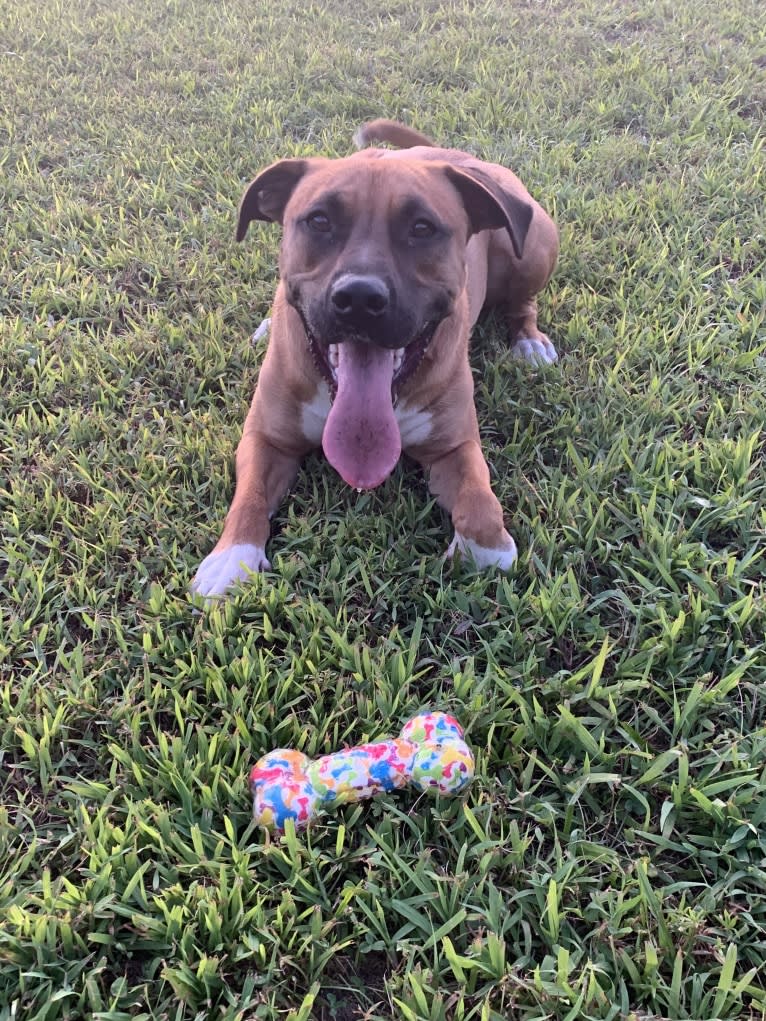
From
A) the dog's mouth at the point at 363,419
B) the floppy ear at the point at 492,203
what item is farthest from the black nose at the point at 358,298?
the floppy ear at the point at 492,203

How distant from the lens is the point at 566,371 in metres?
3.43

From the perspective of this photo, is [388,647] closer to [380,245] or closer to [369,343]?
[369,343]

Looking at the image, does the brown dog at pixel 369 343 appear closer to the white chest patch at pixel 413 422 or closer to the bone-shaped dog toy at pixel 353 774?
the white chest patch at pixel 413 422

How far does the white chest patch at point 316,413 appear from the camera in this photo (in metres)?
2.81

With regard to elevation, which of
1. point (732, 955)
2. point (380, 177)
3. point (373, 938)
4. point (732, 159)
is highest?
point (380, 177)

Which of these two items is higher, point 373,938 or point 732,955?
point 732,955

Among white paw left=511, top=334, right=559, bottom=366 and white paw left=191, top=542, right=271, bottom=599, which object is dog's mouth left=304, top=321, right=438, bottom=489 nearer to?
white paw left=191, top=542, right=271, bottom=599

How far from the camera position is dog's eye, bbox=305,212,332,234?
2645 mm

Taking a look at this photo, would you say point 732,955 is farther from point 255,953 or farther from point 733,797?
point 255,953

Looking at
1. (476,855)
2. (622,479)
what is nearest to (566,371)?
(622,479)

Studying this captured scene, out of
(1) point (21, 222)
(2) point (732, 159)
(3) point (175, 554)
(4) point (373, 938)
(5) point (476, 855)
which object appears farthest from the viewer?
(2) point (732, 159)

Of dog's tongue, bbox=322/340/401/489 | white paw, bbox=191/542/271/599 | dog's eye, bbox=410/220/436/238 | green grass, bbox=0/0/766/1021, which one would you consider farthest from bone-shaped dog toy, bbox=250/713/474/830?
dog's eye, bbox=410/220/436/238

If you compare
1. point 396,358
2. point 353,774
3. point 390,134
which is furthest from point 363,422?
point 390,134

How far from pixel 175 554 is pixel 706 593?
5.64 feet
